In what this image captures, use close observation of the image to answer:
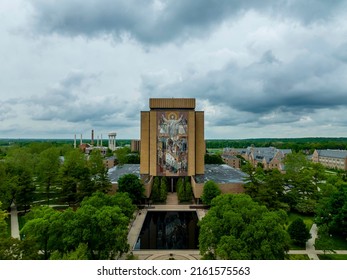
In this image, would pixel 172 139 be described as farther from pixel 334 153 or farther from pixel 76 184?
pixel 334 153

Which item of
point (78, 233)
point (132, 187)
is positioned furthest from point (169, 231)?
point (78, 233)

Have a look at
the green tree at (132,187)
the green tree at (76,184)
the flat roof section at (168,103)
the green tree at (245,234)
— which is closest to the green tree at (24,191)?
the green tree at (76,184)

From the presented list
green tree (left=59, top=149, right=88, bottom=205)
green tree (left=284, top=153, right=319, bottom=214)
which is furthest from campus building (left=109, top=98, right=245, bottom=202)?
green tree (left=59, top=149, right=88, bottom=205)

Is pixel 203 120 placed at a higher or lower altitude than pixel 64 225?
higher

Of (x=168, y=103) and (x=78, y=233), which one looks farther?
(x=168, y=103)
